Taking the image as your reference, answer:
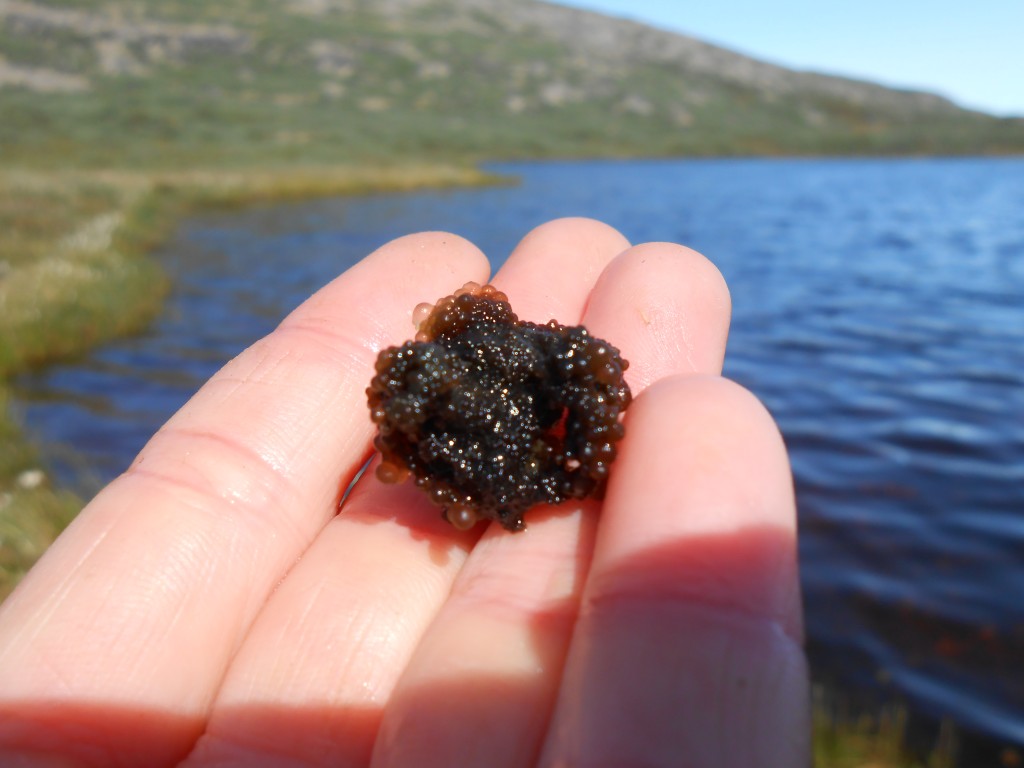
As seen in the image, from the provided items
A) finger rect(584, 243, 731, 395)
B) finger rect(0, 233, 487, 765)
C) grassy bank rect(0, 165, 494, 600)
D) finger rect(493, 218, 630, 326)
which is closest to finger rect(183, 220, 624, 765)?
finger rect(0, 233, 487, 765)

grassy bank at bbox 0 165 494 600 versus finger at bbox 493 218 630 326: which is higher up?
finger at bbox 493 218 630 326

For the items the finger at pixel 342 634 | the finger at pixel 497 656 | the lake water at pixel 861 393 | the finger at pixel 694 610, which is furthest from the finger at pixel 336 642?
the lake water at pixel 861 393

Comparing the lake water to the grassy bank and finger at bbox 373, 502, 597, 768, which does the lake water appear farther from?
finger at bbox 373, 502, 597, 768

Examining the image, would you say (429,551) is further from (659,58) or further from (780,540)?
(659,58)

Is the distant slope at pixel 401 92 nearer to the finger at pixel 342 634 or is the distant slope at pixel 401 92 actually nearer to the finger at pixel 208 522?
the finger at pixel 208 522

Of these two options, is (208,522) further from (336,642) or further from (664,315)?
(664,315)
